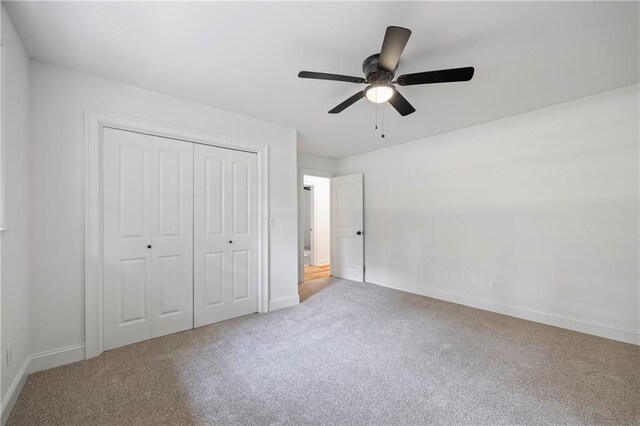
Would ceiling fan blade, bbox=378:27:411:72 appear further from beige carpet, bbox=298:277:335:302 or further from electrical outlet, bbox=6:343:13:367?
beige carpet, bbox=298:277:335:302

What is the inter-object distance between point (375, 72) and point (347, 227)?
3.50m

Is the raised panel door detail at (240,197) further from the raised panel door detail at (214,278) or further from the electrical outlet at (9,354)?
the electrical outlet at (9,354)

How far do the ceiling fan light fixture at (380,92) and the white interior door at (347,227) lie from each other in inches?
111

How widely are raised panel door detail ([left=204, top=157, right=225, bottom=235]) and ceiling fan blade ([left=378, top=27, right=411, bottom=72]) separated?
6.62 feet

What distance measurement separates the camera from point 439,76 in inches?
69.0

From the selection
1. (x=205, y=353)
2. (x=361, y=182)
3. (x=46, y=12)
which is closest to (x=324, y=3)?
(x=46, y=12)

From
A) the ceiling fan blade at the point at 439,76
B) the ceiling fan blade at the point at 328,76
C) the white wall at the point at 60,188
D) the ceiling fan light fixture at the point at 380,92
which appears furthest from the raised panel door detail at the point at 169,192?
the ceiling fan blade at the point at 439,76

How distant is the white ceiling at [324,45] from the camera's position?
5.28 feet

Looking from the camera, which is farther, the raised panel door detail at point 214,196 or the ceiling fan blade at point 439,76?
the raised panel door detail at point 214,196

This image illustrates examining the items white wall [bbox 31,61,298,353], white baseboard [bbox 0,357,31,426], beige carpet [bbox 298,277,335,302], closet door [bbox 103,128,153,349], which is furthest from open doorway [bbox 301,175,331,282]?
white baseboard [bbox 0,357,31,426]

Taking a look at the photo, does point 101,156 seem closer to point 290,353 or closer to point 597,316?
point 290,353

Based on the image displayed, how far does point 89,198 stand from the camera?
2260 millimetres

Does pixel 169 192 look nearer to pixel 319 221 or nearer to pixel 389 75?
pixel 389 75

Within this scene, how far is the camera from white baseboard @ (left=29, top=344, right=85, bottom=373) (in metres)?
2.03
